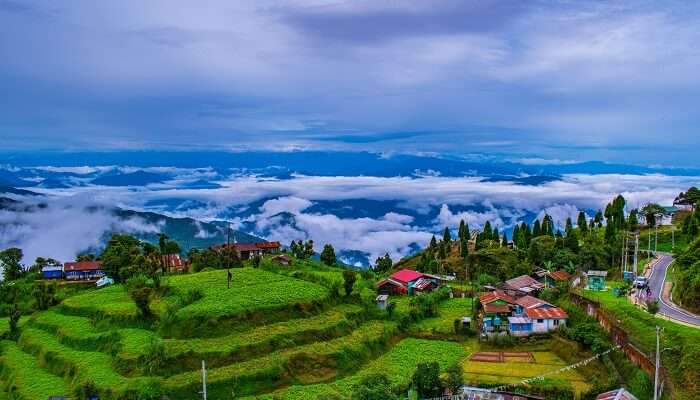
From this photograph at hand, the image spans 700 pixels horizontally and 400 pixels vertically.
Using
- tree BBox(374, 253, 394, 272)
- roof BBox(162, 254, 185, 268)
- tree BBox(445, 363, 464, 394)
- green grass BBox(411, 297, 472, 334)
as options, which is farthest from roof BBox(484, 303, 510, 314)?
roof BBox(162, 254, 185, 268)

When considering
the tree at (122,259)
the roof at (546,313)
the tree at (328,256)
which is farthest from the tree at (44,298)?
the roof at (546,313)

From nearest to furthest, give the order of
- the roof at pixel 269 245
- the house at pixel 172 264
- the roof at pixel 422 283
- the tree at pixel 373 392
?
the tree at pixel 373 392 < the roof at pixel 422 283 < the house at pixel 172 264 < the roof at pixel 269 245

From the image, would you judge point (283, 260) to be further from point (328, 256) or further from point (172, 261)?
point (172, 261)

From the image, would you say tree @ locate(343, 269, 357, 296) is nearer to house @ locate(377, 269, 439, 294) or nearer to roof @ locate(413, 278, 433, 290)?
house @ locate(377, 269, 439, 294)

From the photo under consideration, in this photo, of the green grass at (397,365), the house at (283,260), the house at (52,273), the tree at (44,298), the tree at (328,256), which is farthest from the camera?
the tree at (328,256)

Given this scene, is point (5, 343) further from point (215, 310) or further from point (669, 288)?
point (669, 288)

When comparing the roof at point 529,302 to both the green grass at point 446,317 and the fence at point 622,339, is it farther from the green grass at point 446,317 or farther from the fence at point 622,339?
the green grass at point 446,317
